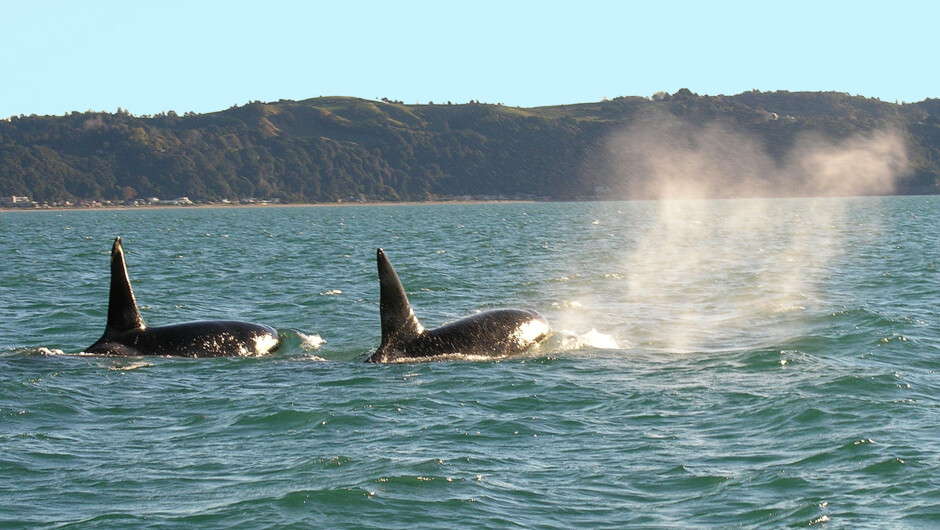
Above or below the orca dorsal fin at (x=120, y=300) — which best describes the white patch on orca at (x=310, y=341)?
below

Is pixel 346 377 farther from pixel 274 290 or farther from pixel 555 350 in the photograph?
pixel 274 290

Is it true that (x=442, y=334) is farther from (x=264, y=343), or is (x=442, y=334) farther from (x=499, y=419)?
(x=499, y=419)

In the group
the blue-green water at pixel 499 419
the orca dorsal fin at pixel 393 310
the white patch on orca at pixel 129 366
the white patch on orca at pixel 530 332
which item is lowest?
the blue-green water at pixel 499 419

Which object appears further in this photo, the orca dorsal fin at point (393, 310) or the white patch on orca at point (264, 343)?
the white patch on orca at point (264, 343)

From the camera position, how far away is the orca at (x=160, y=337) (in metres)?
21.8

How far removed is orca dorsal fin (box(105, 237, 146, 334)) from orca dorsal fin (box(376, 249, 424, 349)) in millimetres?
4642

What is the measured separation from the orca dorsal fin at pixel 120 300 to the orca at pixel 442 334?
4685 mm

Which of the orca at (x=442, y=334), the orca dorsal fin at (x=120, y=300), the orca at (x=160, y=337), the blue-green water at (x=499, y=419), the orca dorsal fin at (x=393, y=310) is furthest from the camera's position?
the orca at (x=160, y=337)

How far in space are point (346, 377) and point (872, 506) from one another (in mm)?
10038

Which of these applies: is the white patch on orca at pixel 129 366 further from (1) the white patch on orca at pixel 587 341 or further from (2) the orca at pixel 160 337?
(1) the white patch on orca at pixel 587 341

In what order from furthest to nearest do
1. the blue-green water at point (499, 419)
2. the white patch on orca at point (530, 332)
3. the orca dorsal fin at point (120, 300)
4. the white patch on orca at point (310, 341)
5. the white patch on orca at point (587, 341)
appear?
the white patch on orca at point (310, 341), the white patch on orca at point (587, 341), the white patch on orca at point (530, 332), the orca dorsal fin at point (120, 300), the blue-green water at point (499, 419)

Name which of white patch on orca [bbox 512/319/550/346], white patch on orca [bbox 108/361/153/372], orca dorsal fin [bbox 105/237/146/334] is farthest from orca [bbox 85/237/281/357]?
white patch on orca [bbox 512/319/550/346]

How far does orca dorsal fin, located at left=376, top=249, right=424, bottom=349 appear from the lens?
2031cm

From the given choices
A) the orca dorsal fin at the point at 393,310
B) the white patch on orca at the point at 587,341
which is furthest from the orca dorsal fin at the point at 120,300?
the white patch on orca at the point at 587,341
